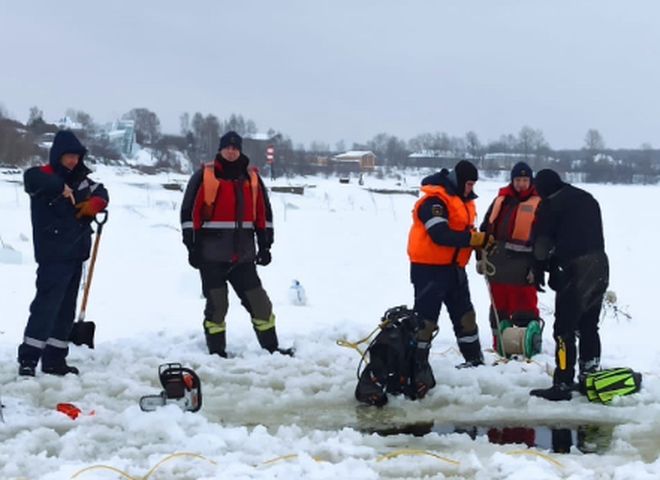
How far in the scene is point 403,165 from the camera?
11019 cm

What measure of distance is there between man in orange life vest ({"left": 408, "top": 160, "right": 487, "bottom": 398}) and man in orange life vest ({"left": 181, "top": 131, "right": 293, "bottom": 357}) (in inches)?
51.1

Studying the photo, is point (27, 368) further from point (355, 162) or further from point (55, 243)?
point (355, 162)

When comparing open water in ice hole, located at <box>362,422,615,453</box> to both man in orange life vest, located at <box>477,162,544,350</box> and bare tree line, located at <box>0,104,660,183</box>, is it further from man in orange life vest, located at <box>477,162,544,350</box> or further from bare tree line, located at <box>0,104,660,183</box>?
bare tree line, located at <box>0,104,660,183</box>

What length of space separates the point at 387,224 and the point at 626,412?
1344 cm

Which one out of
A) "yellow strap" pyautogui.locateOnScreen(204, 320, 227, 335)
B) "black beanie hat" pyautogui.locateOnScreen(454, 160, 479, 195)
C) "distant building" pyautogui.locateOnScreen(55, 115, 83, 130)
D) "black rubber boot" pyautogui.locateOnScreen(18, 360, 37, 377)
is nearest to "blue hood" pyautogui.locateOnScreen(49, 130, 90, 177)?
"black rubber boot" pyautogui.locateOnScreen(18, 360, 37, 377)

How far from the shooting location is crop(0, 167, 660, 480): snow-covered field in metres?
4.02

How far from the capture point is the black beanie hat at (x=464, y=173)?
568 centimetres

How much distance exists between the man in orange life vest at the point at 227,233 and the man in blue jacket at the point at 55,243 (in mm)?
810

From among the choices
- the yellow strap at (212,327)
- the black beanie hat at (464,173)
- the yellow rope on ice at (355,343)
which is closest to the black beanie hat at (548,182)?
the black beanie hat at (464,173)

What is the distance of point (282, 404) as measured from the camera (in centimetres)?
518

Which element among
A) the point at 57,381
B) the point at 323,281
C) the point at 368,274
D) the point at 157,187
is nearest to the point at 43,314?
the point at 57,381

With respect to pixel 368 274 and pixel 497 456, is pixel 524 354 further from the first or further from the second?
pixel 368 274

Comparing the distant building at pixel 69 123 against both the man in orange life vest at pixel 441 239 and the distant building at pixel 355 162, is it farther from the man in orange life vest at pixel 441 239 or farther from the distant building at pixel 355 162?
the man in orange life vest at pixel 441 239

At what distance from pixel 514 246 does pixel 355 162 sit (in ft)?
323
